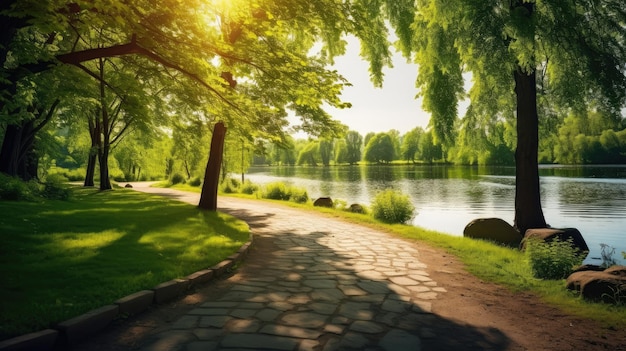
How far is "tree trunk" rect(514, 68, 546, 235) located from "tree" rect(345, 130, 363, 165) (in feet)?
369

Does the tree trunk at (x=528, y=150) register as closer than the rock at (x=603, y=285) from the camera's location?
No

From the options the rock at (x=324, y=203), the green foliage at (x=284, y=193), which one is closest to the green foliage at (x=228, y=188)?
the green foliage at (x=284, y=193)

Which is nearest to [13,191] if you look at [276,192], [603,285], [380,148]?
[276,192]

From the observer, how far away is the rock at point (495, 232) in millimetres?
11211

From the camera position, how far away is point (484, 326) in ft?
15.1

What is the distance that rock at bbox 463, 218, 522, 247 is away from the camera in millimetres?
11211

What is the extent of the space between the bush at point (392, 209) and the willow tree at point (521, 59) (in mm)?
3171

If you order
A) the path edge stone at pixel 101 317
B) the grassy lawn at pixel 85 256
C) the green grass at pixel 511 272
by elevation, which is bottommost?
the green grass at pixel 511 272

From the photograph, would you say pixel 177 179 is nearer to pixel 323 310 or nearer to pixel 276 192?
pixel 276 192

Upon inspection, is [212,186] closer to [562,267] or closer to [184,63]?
[184,63]

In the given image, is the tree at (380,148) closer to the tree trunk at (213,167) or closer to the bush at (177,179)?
the bush at (177,179)

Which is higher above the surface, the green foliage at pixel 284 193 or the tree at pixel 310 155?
the tree at pixel 310 155

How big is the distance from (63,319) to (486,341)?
4705mm

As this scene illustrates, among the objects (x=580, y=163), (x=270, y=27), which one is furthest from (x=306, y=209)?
(x=580, y=163)
